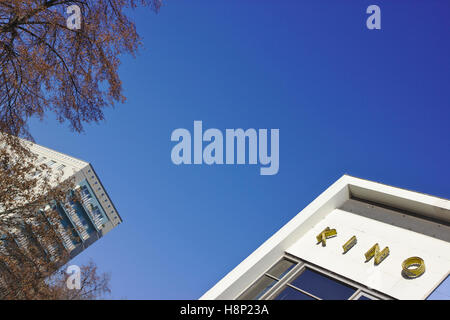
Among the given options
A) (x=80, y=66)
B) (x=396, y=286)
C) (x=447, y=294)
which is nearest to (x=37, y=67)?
(x=80, y=66)

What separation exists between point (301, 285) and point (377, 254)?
7.54ft

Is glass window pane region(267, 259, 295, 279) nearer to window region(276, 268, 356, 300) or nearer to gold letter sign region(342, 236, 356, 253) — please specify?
window region(276, 268, 356, 300)

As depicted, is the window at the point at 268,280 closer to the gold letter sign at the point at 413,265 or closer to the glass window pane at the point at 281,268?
the glass window pane at the point at 281,268

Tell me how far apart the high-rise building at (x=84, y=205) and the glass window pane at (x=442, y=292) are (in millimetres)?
61835

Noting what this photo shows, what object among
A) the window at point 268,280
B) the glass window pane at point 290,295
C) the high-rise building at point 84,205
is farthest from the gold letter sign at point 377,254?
the high-rise building at point 84,205

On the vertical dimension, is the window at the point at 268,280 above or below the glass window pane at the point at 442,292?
above

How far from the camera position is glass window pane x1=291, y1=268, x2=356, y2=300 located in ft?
33.8

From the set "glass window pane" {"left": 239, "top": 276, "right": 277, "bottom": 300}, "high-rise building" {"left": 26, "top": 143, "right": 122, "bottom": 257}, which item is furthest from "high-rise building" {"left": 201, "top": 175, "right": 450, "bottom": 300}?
"high-rise building" {"left": 26, "top": 143, "right": 122, "bottom": 257}

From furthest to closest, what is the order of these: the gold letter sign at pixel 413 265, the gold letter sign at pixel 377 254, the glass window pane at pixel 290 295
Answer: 1. the glass window pane at pixel 290 295
2. the gold letter sign at pixel 377 254
3. the gold letter sign at pixel 413 265

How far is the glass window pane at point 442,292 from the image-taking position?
29.5 feet

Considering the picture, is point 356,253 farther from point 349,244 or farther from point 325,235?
point 325,235

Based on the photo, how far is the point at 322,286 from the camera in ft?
35.1

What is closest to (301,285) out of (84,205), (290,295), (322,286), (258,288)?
(290,295)

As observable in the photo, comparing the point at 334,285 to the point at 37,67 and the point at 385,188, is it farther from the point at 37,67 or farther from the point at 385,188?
the point at 37,67
